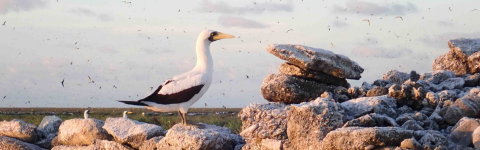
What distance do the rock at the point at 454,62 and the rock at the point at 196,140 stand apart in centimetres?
492

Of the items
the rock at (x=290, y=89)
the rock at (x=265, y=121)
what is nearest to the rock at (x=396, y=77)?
the rock at (x=290, y=89)

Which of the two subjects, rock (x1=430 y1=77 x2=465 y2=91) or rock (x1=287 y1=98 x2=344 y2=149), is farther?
rock (x1=430 y1=77 x2=465 y2=91)

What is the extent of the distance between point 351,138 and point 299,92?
2.77m

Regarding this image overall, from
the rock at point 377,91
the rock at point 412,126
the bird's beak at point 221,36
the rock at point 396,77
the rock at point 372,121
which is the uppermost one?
the bird's beak at point 221,36

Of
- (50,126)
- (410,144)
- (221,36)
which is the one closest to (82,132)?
(50,126)

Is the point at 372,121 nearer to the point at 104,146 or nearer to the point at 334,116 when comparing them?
the point at 334,116

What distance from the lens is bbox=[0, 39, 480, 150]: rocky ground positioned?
25.6ft

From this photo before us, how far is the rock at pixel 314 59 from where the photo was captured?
10109mm

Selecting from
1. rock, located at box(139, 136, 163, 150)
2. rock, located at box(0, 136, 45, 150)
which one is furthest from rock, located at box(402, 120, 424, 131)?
rock, located at box(0, 136, 45, 150)

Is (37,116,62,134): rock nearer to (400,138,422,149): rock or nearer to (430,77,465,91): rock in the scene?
(430,77,465,91): rock

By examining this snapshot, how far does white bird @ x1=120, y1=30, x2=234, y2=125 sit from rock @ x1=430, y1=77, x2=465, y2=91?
4.00 metres

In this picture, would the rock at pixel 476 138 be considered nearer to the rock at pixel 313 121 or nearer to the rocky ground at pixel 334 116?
the rocky ground at pixel 334 116

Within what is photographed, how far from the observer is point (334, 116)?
840 centimetres

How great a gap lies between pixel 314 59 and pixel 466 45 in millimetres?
3518
